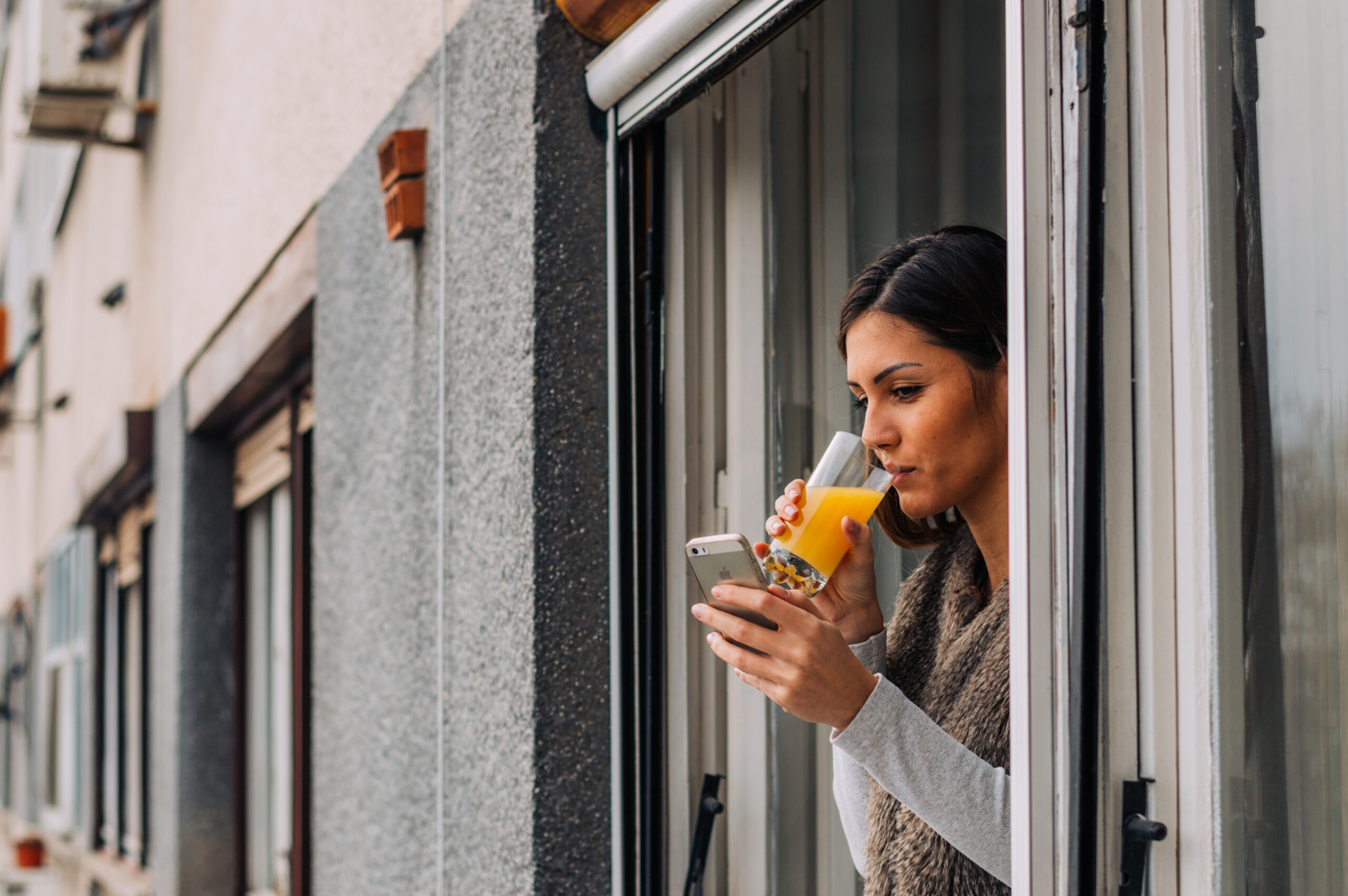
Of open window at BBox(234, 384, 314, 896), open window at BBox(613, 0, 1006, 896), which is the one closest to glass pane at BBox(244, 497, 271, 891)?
open window at BBox(234, 384, 314, 896)

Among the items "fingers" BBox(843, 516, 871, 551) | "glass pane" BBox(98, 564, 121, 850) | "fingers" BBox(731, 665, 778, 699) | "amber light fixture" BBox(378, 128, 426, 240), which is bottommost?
"glass pane" BBox(98, 564, 121, 850)

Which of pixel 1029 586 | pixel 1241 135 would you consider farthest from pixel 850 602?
pixel 1241 135

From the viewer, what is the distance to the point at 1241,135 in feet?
3.72

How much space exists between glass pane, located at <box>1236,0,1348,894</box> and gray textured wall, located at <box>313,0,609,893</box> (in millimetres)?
1271

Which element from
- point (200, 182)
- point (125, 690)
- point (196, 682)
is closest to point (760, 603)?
point (196, 682)

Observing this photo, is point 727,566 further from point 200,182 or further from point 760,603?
point 200,182

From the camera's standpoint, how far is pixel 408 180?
2717 mm

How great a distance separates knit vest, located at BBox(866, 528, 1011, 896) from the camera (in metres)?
1.35

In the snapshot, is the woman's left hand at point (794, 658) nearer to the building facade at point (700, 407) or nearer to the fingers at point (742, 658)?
the fingers at point (742, 658)

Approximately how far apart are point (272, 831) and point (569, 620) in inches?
125

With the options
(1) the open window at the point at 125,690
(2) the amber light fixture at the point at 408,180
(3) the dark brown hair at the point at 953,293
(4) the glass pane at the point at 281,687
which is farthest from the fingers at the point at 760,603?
(1) the open window at the point at 125,690

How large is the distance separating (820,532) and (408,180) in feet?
5.20

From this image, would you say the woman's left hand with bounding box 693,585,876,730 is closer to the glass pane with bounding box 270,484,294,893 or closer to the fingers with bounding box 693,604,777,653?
the fingers with bounding box 693,604,777,653

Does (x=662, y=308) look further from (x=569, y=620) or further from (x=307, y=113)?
(x=307, y=113)
